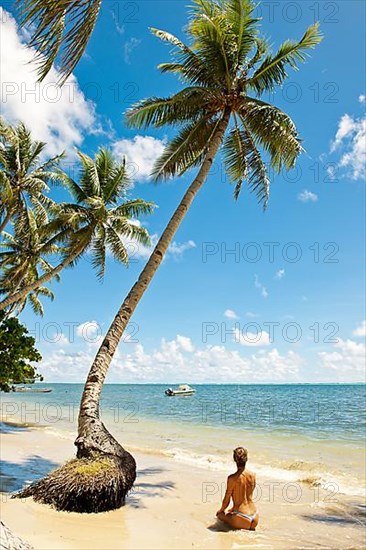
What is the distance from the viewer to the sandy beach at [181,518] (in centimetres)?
616

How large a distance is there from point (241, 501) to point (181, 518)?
125 cm

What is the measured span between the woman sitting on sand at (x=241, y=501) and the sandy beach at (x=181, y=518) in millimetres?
179

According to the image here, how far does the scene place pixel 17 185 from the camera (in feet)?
67.3

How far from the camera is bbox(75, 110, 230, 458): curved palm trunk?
8.59 m

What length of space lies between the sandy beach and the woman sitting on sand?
0.18m

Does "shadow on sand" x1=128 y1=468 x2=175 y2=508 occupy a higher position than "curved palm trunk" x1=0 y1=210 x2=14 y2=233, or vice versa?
Answer: "curved palm trunk" x1=0 y1=210 x2=14 y2=233

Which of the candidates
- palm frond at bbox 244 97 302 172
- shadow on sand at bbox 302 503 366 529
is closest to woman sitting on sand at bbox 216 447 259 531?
shadow on sand at bbox 302 503 366 529

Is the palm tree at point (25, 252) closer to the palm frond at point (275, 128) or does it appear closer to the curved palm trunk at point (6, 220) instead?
the curved palm trunk at point (6, 220)

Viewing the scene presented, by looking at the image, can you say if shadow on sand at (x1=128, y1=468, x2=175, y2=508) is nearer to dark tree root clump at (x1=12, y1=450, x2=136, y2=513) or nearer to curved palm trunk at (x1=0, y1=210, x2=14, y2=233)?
dark tree root clump at (x1=12, y1=450, x2=136, y2=513)

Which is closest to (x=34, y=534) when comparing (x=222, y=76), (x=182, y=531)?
(x=182, y=531)

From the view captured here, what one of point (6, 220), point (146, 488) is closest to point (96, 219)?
point (6, 220)

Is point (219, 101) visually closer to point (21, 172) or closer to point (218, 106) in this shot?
point (218, 106)

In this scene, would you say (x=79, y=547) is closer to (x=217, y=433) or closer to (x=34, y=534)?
(x=34, y=534)

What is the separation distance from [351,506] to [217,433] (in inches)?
589
